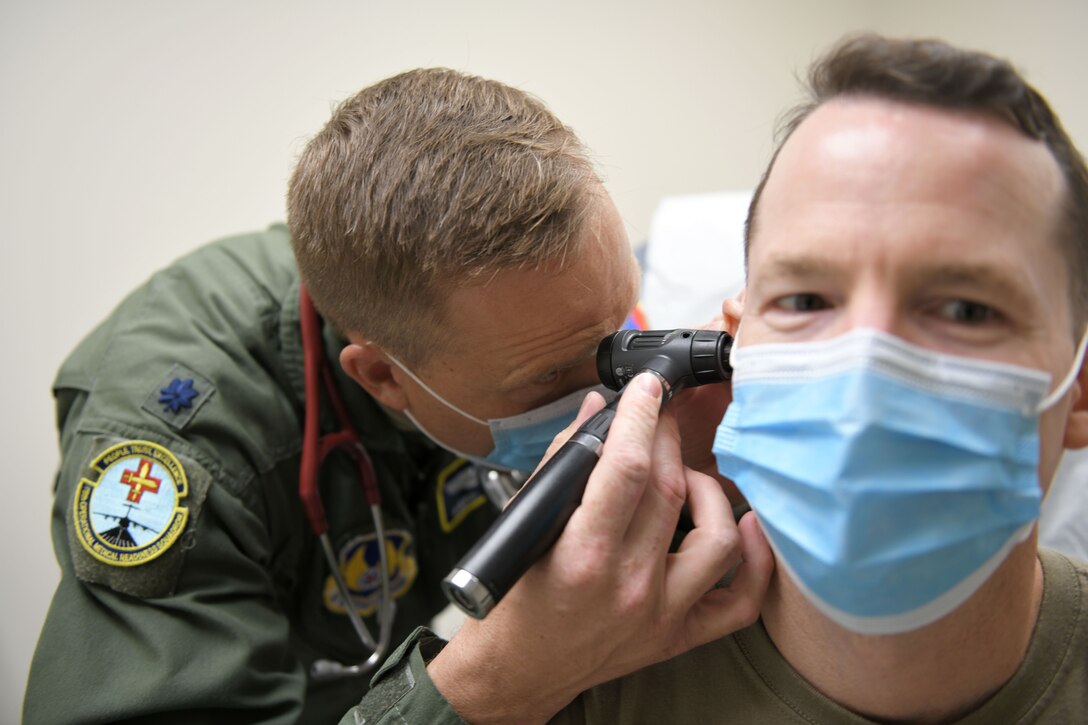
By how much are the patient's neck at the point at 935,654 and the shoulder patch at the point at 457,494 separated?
0.88 metres

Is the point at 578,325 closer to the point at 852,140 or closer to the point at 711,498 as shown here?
the point at 711,498

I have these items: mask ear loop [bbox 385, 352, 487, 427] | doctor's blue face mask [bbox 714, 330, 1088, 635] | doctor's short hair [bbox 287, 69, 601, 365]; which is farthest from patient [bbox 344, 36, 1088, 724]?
mask ear loop [bbox 385, 352, 487, 427]

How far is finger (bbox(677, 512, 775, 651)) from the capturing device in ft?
2.94

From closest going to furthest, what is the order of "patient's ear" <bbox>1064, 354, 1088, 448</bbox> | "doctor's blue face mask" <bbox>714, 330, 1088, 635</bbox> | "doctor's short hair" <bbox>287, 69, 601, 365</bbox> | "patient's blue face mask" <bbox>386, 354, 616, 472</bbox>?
"doctor's blue face mask" <bbox>714, 330, 1088, 635</bbox>, "patient's ear" <bbox>1064, 354, 1088, 448</bbox>, "doctor's short hair" <bbox>287, 69, 601, 365</bbox>, "patient's blue face mask" <bbox>386, 354, 616, 472</bbox>

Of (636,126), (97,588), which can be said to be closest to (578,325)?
(97,588)

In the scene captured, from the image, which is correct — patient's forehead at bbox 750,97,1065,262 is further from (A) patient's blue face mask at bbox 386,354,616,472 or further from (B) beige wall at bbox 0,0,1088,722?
(B) beige wall at bbox 0,0,1088,722

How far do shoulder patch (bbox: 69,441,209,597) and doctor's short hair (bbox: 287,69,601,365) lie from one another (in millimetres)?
350

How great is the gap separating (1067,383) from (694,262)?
137 centimetres

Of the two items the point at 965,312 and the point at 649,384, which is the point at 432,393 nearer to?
the point at 649,384

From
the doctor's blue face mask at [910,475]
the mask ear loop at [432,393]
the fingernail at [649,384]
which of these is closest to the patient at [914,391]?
the doctor's blue face mask at [910,475]

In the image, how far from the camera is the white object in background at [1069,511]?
154 cm

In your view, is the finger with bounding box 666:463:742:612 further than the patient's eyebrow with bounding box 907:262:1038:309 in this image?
Yes

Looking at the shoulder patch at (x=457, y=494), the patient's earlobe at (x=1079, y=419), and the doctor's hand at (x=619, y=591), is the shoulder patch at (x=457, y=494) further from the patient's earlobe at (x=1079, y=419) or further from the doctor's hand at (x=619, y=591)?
the patient's earlobe at (x=1079, y=419)

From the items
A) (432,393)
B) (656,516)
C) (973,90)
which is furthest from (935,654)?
(432,393)
